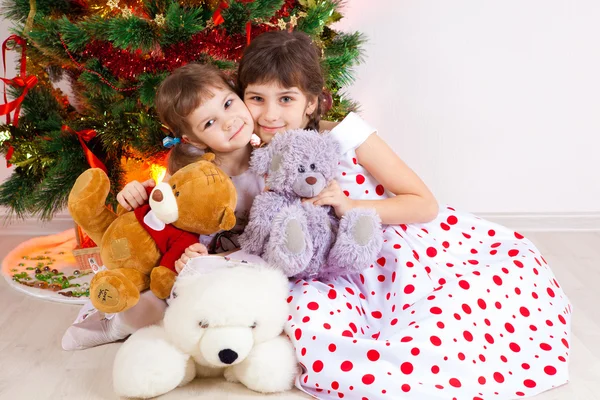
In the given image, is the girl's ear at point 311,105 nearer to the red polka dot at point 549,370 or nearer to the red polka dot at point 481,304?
the red polka dot at point 481,304

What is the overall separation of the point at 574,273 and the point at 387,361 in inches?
40.9

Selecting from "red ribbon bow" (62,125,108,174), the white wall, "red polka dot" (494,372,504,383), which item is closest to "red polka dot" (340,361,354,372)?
"red polka dot" (494,372,504,383)

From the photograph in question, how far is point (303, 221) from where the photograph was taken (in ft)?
4.55

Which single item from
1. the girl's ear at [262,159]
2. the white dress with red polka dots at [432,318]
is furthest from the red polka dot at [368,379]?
the girl's ear at [262,159]

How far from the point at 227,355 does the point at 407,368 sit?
1.10 feet

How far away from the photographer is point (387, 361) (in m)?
1.29

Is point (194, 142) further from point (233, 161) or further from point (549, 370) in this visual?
point (549, 370)

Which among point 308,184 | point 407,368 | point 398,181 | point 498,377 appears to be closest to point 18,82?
point 308,184

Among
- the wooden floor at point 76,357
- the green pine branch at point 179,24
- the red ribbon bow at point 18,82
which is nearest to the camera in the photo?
the wooden floor at point 76,357

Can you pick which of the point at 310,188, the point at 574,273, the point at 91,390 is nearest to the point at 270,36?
the point at 310,188

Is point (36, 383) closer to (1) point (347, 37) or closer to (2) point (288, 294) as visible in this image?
(2) point (288, 294)

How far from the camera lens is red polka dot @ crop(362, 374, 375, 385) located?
Result: 4.17ft

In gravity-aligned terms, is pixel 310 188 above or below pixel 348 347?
above

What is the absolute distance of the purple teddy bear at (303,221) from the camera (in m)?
1.38
